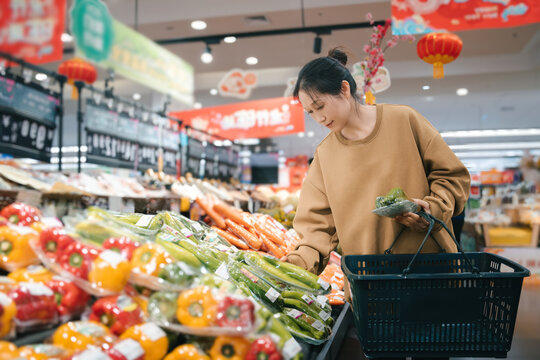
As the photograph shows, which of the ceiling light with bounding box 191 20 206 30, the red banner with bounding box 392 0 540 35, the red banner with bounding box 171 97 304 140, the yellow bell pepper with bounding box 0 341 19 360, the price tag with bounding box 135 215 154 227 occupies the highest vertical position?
the ceiling light with bounding box 191 20 206 30

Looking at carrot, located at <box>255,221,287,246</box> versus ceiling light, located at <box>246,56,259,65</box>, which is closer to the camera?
carrot, located at <box>255,221,287,246</box>

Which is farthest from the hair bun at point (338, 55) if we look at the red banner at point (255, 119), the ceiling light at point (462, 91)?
the ceiling light at point (462, 91)

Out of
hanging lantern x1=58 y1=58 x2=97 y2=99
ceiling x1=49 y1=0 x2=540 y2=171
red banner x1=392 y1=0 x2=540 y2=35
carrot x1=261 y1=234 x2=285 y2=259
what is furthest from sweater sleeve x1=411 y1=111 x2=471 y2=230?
hanging lantern x1=58 y1=58 x2=97 y2=99

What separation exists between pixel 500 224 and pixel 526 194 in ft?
2.55

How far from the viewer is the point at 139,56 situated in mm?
3824

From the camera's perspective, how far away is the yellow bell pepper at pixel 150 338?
84cm

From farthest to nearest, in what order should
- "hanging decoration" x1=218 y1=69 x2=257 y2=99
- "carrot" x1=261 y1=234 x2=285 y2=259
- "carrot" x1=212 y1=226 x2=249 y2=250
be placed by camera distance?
"hanging decoration" x1=218 y1=69 x2=257 y2=99
"carrot" x1=261 y1=234 x2=285 y2=259
"carrot" x1=212 y1=226 x2=249 y2=250

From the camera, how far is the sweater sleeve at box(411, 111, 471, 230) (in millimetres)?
1497

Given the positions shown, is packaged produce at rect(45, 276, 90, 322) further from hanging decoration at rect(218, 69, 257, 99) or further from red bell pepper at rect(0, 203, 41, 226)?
hanging decoration at rect(218, 69, 257, 99)

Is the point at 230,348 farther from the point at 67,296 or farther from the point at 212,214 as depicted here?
the point at 212,214

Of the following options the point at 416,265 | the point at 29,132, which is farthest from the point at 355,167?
the point at 29,132

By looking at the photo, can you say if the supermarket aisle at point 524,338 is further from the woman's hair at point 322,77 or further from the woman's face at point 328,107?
the woman's hair at point 322,77

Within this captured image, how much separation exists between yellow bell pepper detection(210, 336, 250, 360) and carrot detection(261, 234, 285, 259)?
1.89 metres

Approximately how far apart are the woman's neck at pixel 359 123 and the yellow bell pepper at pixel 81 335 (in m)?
1.22
